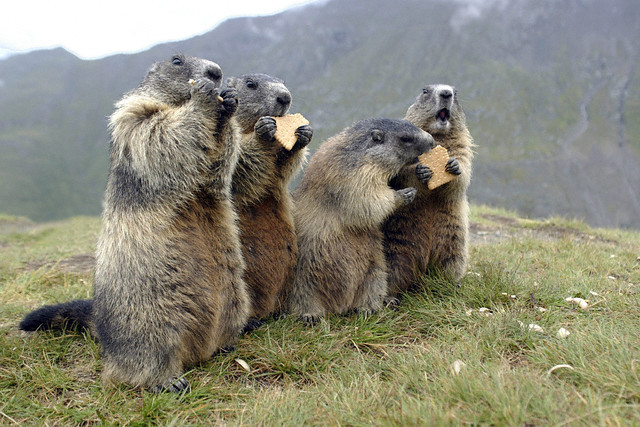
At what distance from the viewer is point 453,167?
15.3 ft

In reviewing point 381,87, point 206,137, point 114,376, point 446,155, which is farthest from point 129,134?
point 381,87

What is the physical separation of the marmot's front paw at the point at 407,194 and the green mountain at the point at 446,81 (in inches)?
2504

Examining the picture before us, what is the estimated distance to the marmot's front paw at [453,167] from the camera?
15.3 feet

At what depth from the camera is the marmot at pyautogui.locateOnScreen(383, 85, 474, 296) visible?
4910 millimetres

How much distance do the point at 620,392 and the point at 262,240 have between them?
9.43 feet

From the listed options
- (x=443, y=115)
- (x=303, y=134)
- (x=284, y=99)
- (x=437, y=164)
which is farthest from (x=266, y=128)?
(x=443, y=115)

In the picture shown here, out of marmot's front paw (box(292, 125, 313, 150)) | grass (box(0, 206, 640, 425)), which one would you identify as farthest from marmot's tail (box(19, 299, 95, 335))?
marmot's front paw (box(292, 125, 313, 150))

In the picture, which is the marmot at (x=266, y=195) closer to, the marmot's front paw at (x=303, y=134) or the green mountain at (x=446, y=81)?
the marmot's front paw at (x=303, y=134)

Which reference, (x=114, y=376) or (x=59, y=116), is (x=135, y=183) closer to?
(x=114, y=376)

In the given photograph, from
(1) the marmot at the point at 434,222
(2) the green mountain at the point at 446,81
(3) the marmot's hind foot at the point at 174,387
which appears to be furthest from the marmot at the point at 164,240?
(2) the green mountain at the point at 446,81

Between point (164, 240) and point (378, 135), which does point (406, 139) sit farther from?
point (164, 240)

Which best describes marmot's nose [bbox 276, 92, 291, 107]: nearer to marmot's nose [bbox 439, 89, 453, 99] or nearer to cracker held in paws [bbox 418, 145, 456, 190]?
cracker held in paws [bbox 418, 145, 456, 190]

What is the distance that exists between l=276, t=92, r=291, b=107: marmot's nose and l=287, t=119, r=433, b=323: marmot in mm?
689

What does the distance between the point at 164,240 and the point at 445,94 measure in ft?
11.2
